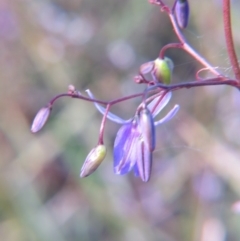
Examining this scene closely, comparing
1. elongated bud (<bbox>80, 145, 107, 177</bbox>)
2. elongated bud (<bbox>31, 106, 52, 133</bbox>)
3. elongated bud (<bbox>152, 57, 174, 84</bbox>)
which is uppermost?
elongated bud (<bbox>31, 106, 52, 133</bbox>)

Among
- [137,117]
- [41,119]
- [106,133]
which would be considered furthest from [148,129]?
[106,133]

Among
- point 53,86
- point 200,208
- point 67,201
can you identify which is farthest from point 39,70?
point 200,208

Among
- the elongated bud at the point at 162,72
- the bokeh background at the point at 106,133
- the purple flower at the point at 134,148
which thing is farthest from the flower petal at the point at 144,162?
the bokeh background at the point at 106,133

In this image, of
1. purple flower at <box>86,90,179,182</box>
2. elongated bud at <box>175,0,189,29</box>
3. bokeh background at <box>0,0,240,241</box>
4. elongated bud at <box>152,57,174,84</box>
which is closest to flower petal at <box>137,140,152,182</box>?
purple flower at <box>86,90,179,182</box>

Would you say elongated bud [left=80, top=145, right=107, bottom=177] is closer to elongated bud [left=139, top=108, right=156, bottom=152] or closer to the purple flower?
the purple flower

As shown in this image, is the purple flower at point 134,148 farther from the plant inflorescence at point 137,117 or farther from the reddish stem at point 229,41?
the reddish stem at point 229,41

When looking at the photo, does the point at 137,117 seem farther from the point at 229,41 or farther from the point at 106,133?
the point at 106,133

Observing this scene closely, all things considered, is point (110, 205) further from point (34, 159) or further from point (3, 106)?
point (3, 106)

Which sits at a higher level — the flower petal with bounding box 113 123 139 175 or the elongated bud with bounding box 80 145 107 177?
the elongated bud with bounding box 80 145 107 177
